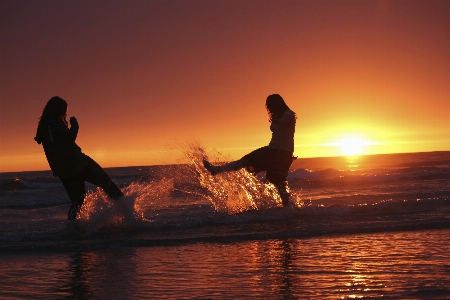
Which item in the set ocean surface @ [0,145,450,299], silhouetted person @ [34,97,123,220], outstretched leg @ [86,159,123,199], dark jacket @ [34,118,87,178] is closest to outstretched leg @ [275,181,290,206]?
ocean surface @ [0,145,450,299]

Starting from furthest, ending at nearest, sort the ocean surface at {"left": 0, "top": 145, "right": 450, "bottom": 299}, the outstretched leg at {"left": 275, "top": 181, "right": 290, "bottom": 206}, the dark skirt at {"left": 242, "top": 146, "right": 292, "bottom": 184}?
the dark skirt at {"left": 242, "top": 146, "right": 292, "bottom": 184} < the outstretched leg at {"left": 275, "top": 181, "right": 290, "bottom": 206} < the ocean surface at {"left": 0, "top": 145, "right": 450, "bottom": 299}

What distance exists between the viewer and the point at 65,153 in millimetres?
7453

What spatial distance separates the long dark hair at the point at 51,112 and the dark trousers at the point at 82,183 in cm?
67

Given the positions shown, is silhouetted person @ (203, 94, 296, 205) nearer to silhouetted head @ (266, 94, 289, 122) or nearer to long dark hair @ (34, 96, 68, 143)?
silhouetted head @ (266, 94, 289, 122)

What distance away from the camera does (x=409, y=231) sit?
637 cm

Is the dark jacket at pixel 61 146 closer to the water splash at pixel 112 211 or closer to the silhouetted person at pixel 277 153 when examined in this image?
the water splash at pixel 112 211

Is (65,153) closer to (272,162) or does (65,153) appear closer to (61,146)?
(61,146)

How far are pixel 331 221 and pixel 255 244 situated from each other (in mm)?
1723

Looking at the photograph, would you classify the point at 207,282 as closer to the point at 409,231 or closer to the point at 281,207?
the point at 409,231

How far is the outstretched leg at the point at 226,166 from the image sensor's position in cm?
A: 869

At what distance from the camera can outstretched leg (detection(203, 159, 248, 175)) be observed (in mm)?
8688

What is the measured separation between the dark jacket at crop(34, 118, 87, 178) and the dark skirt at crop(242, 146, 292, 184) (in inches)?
106

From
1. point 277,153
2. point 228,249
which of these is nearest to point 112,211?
point 228,249

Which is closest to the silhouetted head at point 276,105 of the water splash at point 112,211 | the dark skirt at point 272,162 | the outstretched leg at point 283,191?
Answer: the dark skirt at point 272,162
